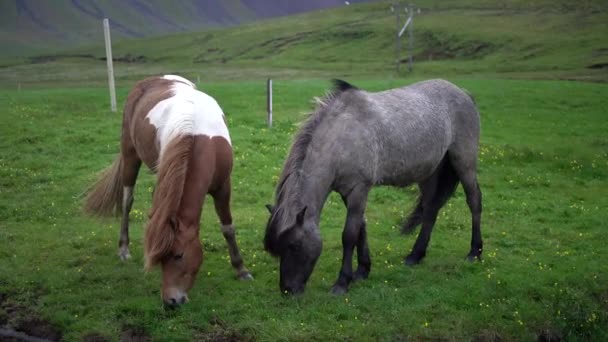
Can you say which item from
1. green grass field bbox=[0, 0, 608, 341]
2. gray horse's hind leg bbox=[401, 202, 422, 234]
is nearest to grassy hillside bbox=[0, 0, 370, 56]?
green grass field bbox=[0, 0, 608, 341]

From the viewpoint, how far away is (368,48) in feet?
286

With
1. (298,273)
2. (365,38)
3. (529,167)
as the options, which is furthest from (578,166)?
(365,38)

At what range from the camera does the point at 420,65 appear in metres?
64.2

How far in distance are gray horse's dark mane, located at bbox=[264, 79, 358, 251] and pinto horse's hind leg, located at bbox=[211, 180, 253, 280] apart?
2.90 ft

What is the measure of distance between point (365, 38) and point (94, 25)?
4280 inches

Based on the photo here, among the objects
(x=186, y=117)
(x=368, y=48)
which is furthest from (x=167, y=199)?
(x=368, y=48)

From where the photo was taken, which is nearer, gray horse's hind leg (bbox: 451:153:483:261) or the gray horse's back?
the gray horse's back

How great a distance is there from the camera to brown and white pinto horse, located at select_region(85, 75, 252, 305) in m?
7.21

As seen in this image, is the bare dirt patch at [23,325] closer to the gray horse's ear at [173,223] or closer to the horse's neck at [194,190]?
the gray horse's ear at [173,223]

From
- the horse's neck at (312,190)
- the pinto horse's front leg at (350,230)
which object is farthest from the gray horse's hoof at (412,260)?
the horse's neck at (312,190)

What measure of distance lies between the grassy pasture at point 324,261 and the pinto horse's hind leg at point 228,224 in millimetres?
246

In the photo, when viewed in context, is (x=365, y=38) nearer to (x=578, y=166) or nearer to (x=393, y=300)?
(x=578, y=166)

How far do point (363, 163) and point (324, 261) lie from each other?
2.18m

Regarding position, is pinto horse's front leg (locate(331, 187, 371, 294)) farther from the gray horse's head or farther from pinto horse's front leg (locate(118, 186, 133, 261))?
pinto horse's front leg (locate(118, 186, 133, 261))
